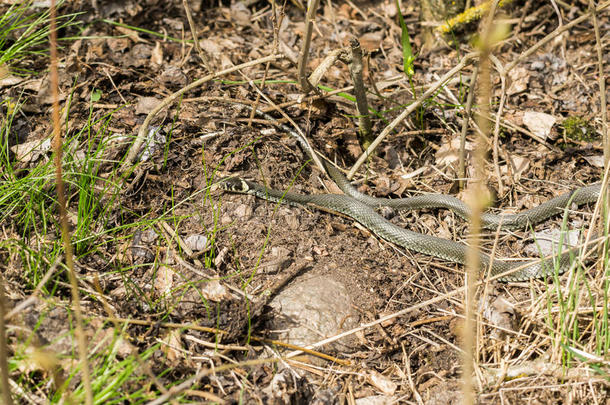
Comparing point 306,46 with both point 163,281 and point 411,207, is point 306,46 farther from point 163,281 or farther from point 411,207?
point 163,281

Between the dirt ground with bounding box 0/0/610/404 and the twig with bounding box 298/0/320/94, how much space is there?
0.53 m

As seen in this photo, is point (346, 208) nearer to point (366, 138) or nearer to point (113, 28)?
point (366, 138)

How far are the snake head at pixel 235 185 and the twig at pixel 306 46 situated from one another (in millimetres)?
1064

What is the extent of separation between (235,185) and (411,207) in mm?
1771

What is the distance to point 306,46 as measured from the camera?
4.53 meters

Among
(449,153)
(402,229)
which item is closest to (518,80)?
(449,153)

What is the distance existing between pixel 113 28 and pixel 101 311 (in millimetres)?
4054

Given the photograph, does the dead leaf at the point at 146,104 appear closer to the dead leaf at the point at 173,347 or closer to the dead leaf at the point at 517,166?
the dead leaf at the point at 173,347

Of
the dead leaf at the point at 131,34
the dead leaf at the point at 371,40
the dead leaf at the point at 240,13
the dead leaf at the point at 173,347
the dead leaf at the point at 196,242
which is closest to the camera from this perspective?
the dead leaf at the point at 173,347

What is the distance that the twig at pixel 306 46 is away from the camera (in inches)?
166

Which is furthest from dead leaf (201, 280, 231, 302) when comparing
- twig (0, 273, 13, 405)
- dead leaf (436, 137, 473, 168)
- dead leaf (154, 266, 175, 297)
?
dead leaf (436, 137, 473, 168)

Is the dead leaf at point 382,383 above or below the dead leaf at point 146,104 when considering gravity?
below

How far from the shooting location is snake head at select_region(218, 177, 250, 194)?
15.6 feet

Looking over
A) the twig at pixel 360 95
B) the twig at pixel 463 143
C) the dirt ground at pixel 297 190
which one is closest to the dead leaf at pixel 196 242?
the dirt ground at pixel 297 190
